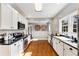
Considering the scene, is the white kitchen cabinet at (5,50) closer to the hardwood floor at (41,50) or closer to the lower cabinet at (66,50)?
the lower cabinet at (66,50)

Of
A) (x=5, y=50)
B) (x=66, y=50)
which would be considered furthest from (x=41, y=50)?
(x=5, y=50)

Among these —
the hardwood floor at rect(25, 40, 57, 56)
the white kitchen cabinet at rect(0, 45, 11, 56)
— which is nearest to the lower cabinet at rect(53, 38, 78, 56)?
the hardwood floor at rect(25, 40, 57, 56)

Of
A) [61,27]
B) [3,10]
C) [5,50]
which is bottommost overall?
[5,50]

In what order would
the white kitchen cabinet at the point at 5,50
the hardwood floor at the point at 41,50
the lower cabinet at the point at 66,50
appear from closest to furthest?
the lower cabinet at the point at 66,50 → the white kitchen cabinet at the point at 5,50 → the hardwood floor at the point at 41,50

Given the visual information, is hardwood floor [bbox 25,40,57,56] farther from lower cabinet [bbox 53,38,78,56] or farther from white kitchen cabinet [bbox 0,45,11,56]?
white kitchen cabinet [bbox 0,45,11,56]

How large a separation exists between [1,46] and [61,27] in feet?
11.3

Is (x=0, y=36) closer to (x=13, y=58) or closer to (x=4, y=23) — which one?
(x=4, y=23)

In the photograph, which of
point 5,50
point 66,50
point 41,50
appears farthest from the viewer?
point 41,50

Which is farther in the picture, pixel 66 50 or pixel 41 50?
pixel 41 50

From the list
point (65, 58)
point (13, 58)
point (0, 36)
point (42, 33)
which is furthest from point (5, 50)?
point (42, 33)

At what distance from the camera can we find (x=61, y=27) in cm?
510

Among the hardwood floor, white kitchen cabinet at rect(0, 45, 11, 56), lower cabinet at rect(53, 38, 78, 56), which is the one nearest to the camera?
lower cabinet at rect(53, 38, 78, 56)

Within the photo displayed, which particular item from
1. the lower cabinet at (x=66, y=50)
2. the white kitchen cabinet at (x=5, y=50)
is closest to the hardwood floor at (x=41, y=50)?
the lower cabinet at (x=66, y=50)

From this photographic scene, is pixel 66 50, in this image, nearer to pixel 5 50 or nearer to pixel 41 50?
pixel 5 50
